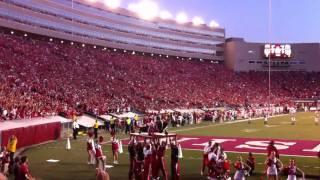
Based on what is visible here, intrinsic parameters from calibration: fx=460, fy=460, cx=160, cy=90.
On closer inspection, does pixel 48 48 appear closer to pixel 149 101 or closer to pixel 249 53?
pixel 149 101

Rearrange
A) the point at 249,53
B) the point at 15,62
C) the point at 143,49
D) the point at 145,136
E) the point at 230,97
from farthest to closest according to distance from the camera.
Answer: the point at 249,53, the point at 143,49, the point at 230,97, the point at 15,62, the point at 145,136

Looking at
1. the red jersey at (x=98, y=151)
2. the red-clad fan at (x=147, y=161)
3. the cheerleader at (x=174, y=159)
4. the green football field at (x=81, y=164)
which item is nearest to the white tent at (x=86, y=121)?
the green football field at (x=81, y=164)

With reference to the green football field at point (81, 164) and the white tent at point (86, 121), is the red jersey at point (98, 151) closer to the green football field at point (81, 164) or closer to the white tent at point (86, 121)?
the green football field at point (81, 164)

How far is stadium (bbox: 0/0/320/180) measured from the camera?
17.2 m

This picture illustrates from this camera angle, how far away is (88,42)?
6850cm

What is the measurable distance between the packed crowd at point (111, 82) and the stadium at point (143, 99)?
0.74ft

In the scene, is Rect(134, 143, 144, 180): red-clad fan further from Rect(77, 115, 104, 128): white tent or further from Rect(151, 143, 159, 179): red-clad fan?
Rect(77, 115, 104, 128): white tent

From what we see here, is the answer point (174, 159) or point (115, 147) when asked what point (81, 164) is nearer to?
point (115, 147)

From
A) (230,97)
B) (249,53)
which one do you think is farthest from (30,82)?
(249,53)

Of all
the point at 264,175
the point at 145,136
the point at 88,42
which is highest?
the point at 88,42

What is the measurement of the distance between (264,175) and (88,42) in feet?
179

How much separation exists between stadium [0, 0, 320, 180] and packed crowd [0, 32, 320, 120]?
224 millimetres

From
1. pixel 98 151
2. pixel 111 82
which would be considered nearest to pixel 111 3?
pixel 111 82

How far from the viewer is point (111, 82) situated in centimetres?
5644
